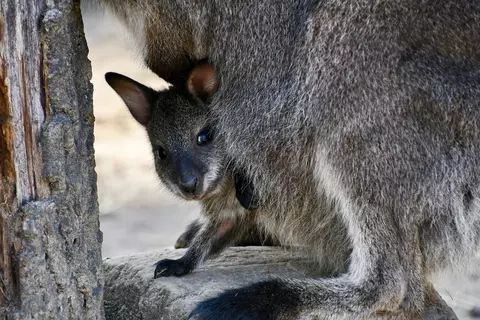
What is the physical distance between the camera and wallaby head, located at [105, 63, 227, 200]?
16.7 ft

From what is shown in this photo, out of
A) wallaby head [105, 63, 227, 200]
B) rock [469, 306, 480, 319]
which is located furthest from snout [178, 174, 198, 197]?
rock [469, 306, 480, 319]

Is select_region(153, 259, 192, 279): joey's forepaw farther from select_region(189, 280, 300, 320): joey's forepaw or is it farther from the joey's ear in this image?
the joey's ear

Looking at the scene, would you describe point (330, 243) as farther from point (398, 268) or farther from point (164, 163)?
point (164, 163)

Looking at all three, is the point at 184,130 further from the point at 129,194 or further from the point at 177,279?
the point at 129,194

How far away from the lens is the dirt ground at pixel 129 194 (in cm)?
756

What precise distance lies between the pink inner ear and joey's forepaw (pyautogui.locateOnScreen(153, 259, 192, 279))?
97cm

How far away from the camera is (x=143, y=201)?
8.78m

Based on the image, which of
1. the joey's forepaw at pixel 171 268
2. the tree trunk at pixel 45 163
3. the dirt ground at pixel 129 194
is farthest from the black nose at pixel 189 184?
the dirt ground at pixel 129 194

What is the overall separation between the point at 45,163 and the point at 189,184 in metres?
1.12

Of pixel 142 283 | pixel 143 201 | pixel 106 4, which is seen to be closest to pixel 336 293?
pixel 142 283

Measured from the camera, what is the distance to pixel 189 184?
5.06 metres

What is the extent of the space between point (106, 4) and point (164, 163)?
0.98m

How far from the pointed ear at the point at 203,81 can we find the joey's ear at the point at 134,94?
1.13ft

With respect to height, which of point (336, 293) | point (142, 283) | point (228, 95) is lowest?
point (336, 293)
